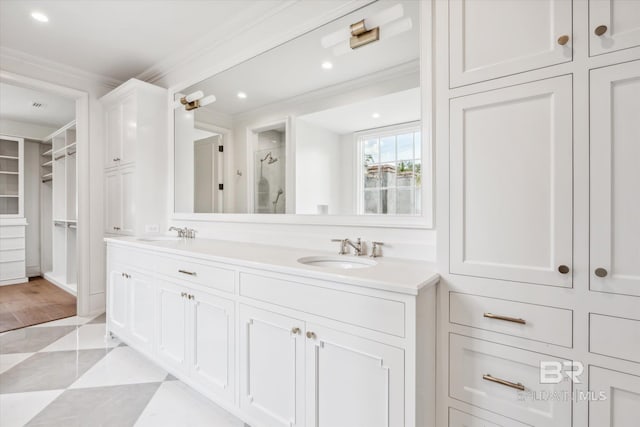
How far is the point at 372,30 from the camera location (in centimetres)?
164

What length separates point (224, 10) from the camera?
2.24 metres

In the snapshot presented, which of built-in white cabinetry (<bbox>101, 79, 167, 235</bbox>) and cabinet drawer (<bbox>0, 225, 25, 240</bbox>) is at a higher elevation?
built-in white cabinetry (<bbox>101, 79, 167, 235</bbox>)

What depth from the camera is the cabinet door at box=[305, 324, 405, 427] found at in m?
1.11

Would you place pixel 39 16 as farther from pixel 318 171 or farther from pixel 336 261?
pixel 336 261

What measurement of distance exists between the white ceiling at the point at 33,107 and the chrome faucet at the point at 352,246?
3.75 metres

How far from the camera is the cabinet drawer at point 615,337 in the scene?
3.03 ft

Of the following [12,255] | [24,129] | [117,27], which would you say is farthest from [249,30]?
[12,255]

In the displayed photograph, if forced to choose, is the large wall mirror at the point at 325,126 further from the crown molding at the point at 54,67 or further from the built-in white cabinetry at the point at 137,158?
the crown molding at the point at 54,67

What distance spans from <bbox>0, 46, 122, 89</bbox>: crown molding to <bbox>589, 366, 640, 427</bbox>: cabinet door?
14.2ft

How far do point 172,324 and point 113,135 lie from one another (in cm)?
225

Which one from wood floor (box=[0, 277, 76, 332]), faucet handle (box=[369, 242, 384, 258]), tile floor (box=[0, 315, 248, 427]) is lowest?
tile floor (box=[0, 315, 248, 427])

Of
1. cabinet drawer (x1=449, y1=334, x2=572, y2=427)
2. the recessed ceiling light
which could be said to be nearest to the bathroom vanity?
cabinet drawer (x1=449, y1=334, x2=572, y2=427)

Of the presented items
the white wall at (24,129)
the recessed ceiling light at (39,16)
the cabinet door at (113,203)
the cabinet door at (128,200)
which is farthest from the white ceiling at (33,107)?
the cabinet door at (128,200)

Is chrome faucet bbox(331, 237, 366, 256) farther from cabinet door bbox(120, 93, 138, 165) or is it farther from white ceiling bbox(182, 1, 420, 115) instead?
cabinet door bbox(120, 93, 138, 165)
